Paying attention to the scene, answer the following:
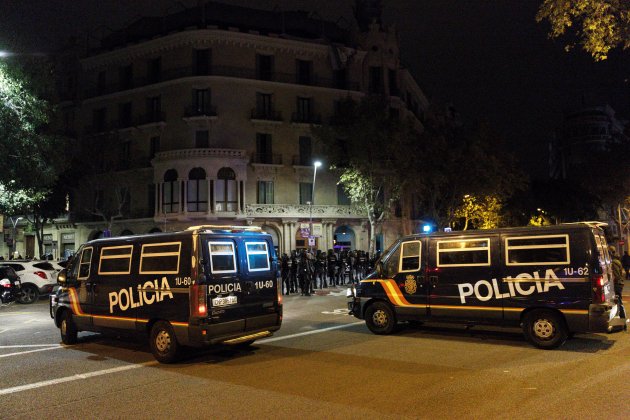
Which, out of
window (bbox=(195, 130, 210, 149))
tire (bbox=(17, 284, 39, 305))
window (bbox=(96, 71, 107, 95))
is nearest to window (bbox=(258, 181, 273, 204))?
window (bbox=(195, 130, 210, 149))

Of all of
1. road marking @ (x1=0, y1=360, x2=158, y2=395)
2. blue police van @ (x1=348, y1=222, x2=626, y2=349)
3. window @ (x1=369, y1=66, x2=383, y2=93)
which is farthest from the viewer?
window @ (x1=369, y1=66, x2=383, y2=93)

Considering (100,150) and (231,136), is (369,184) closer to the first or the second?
(231,136)

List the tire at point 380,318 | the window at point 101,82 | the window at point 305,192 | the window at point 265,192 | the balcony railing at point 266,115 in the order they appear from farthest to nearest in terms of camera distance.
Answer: the window at point 101,82, the window at point 305,192, the window at point 265,192, the balcony railing at point 266,115, the tire at point 380,318

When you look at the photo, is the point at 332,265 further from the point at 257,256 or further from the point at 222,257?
the point at 222,257

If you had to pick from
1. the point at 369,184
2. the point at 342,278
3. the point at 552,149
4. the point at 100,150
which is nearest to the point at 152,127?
the point at 100,150

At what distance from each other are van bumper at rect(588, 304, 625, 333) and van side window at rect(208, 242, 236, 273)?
6.44m

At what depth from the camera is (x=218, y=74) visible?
127 ft

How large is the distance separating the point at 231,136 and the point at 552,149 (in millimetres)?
90449

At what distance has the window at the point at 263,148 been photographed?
1585 inches

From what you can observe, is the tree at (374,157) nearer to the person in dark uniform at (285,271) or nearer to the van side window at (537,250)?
the person in dark uniform at (285,271)

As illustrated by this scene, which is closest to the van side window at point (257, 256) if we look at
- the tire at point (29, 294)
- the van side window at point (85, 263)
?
the van side window at point (85, 263)

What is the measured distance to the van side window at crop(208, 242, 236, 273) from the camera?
902 centimetres

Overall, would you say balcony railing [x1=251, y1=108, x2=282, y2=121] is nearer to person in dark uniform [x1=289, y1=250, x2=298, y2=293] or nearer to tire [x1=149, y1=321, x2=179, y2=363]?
person in dark uniform [x1=289, y1=250, x2=298, y2=293]

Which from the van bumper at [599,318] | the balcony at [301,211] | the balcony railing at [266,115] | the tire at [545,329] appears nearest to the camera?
the van bumper at [599,318]
